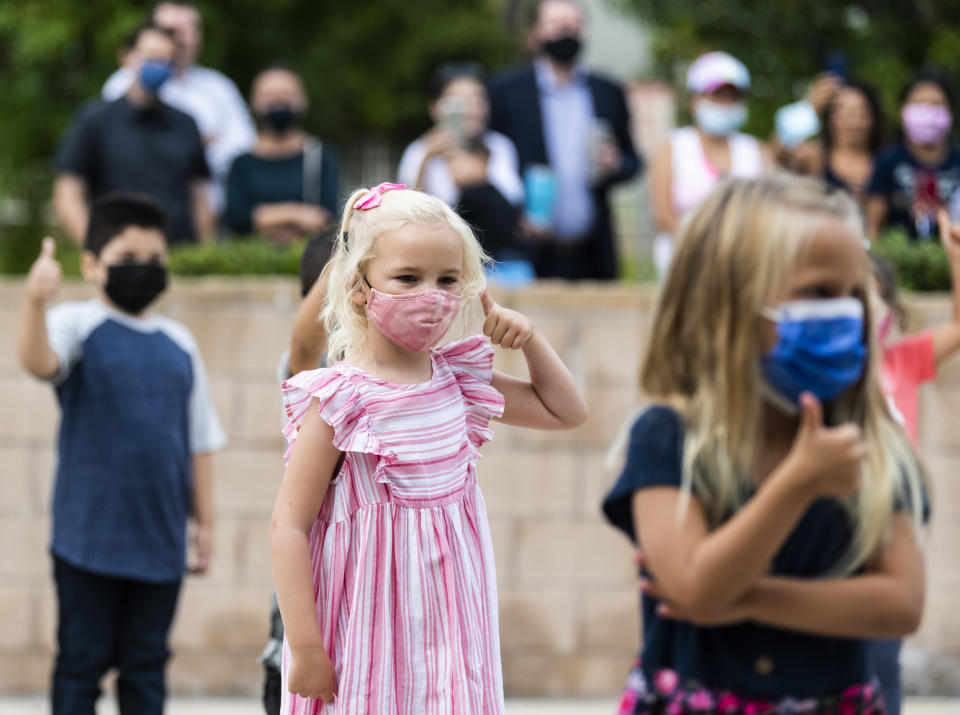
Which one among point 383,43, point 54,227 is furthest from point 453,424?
point 383,43

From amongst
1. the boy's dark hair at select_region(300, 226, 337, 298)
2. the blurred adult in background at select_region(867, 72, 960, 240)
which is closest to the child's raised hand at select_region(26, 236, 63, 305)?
the boy's dark hair at select_region(300, 226, 337, 298)

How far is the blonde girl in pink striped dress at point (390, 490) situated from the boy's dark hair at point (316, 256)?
399mm

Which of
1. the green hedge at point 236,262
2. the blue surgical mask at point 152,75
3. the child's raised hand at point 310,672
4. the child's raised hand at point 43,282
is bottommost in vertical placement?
the child's raised hand at point 310,672

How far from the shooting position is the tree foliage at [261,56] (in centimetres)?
1611

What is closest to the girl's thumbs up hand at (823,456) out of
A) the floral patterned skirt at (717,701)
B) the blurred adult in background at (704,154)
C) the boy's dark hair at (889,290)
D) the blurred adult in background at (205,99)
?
the floral patterned skirt at (717,701)

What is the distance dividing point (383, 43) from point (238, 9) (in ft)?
6.61

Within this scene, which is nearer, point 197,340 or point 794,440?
point 794,440

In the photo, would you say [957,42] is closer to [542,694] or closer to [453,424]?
[542,694]

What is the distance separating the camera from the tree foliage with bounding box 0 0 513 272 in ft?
52.9

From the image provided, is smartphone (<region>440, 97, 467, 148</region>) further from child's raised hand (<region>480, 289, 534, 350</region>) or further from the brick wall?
child's raised hand (<region>480, 289, 534, 350</region>)

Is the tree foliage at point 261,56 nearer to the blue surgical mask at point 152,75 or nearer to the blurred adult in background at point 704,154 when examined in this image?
the blue surgical mask at point 152,75

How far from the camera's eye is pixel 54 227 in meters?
17.5

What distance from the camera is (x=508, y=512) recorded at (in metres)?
5.99

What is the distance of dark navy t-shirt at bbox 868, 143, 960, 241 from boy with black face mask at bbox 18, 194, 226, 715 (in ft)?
11.8
